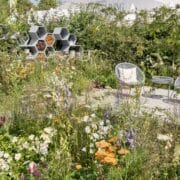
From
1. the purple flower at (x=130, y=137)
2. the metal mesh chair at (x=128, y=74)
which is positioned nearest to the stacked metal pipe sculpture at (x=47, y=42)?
the metal mesh chair at (x=128, y=74)

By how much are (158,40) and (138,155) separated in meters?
7.39

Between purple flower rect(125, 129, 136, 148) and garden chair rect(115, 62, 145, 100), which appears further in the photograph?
garden chair rect(115, 62, 145, 100)

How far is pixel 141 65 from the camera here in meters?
10.8

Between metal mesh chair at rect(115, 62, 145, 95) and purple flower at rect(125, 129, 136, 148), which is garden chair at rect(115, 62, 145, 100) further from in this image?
purple flower at rect(125, 129, 136, 148)

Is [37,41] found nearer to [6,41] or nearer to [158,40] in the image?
[6,41]

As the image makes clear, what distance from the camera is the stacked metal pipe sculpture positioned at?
11312 millimetres

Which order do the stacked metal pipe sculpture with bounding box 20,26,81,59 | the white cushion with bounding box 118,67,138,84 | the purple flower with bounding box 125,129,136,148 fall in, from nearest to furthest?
the purple flower with bounding box 125,129,136,148, the white cushion with bounding box 118,67,138,84, the stacked metal pipe sculpture with bounding box 20,26,81,59

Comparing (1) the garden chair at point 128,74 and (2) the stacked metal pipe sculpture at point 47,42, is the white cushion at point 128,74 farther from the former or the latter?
(2) the stacked metal pipe sculpture at point 47,42

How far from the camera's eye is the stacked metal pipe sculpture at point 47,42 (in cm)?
1131

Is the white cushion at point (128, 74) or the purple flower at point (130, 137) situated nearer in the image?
the purple flower at point (130, 137)

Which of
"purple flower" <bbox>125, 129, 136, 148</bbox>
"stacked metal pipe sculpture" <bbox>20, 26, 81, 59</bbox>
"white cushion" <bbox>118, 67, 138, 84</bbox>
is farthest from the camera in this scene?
"stacked metal pipe sculpture" <bbox>20, 26, 81, 59</bbox>

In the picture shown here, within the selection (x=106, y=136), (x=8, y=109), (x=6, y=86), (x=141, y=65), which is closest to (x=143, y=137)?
(x=106, y=136)

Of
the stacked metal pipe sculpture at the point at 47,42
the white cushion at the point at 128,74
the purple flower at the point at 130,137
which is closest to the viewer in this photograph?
the purple flower at the point at 130,137

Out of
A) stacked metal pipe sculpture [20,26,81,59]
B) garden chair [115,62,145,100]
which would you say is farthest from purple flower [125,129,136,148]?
stacked metal pipe sculpture [20,26,81,59]
